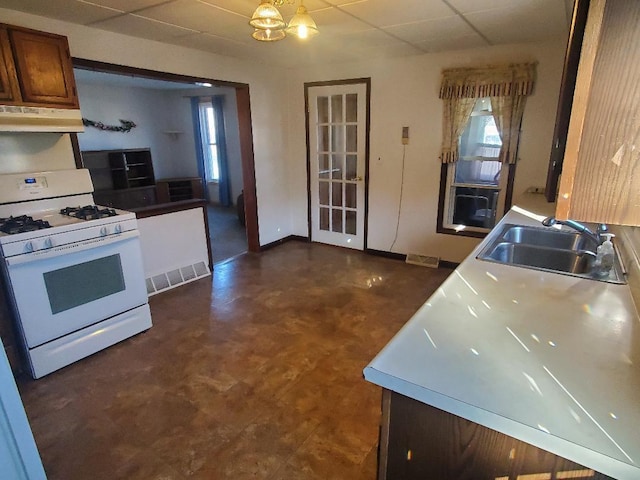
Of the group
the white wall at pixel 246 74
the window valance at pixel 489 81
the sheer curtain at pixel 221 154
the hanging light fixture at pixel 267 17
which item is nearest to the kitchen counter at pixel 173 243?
the white wall at pixel 246 74

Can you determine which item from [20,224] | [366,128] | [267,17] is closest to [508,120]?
[366,128]

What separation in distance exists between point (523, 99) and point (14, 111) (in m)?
4.24

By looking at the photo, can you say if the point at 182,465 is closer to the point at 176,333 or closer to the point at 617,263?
the point at 176,333

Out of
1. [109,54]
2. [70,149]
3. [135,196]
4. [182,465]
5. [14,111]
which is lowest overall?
[182,465]

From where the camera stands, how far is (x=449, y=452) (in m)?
0.96

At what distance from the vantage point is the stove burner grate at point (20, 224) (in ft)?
7.60

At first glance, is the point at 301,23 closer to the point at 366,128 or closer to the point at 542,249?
the point at 542,249

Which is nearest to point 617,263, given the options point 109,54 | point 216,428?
point 216,428

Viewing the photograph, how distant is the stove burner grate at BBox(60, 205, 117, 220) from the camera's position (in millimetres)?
2730

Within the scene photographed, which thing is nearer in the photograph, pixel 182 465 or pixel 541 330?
pixel 541 330

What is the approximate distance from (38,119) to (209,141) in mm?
5831

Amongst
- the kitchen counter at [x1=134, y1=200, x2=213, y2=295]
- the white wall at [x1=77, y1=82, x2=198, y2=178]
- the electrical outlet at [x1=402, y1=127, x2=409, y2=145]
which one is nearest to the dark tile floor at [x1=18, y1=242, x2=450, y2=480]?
the kitchen counter at [x1=134, y1=200, x2=213, y2=295]

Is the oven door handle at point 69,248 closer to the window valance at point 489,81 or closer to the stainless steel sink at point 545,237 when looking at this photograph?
the stainless steel sink at point 545,237

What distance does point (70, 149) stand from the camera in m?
2.97
